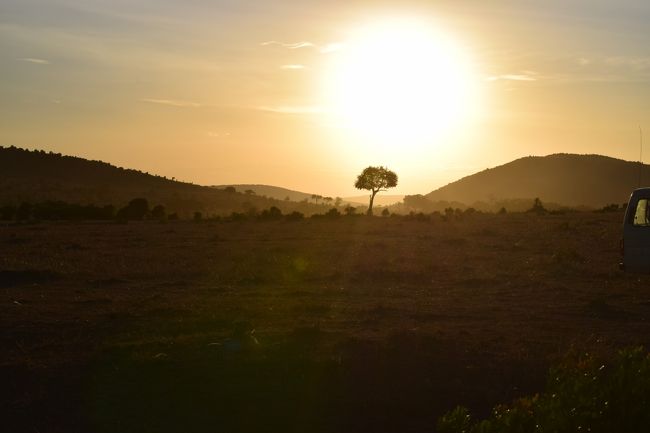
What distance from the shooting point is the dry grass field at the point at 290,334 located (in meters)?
11.0

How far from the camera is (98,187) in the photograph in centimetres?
8850

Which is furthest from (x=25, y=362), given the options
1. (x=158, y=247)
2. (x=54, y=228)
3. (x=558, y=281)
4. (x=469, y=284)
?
(x=54, y=228)

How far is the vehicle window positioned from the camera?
18.5 meters

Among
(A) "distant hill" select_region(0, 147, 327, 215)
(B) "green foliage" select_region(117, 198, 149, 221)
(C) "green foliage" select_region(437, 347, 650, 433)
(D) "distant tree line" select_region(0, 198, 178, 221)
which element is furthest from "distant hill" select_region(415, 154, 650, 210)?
(C) "green foliage" select_region(437, 347, 650, 433)

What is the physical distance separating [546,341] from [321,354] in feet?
13.3

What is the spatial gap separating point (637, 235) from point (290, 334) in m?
8.95

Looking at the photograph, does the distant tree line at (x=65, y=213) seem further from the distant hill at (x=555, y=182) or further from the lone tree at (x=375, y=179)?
the distant hill at (x=555, y=182)

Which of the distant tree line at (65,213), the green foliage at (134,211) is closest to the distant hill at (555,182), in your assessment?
the green foliage at (134,211)

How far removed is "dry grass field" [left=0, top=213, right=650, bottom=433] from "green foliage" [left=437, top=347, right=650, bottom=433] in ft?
→ 13.7

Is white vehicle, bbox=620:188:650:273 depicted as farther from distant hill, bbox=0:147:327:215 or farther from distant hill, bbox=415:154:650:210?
distant hill, bbox=415:154:650:210

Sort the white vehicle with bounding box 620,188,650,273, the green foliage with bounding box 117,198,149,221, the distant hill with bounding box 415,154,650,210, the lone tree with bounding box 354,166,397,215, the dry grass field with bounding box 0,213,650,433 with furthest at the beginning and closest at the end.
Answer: the distant hill with bounding box 415,154,650,210, the lone tree with bounding box 354,166,397,215, the green foliage with bounding box 117,198,149,221, the white vehicle with bounding box 620,188,650,273, the dry grass field with bounding box 0,213,650,433

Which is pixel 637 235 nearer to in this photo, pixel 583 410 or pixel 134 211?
pixel 583 410

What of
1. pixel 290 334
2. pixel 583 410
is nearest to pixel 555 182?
pixel 290 334

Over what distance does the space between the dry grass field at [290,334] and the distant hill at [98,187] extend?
171ft
